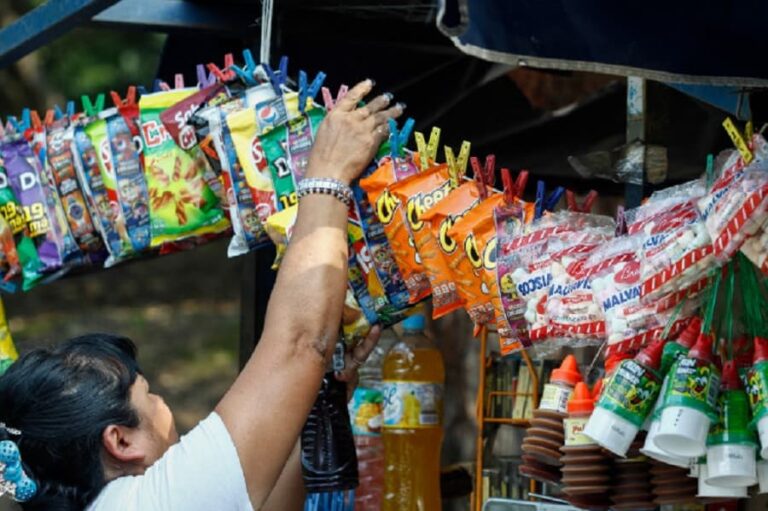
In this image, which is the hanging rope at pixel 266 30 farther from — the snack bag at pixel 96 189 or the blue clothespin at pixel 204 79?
the snack bag at pixel 96 189

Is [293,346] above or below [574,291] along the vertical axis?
below

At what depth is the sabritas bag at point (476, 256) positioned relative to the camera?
2473mm

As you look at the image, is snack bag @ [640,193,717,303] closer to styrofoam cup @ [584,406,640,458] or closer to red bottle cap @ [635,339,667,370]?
red bottle cap @ [635,339,667,370]

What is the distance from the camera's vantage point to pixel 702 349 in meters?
2.01

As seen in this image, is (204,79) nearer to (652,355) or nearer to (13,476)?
(13,476)

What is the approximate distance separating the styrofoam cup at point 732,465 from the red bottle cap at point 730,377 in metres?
0.10

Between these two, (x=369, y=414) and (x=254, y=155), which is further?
(x=369, y=414)

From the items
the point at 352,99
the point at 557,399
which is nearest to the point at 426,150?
the point at 352,99

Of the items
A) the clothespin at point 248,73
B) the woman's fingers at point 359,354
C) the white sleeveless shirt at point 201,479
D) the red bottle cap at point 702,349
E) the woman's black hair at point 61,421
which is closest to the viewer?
the red bottle cap at point 702,349

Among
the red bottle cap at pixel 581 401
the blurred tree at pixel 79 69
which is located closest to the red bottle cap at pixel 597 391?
the red bottle cap at pixel 581 401

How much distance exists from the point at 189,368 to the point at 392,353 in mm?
4850

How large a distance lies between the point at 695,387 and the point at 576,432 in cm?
27

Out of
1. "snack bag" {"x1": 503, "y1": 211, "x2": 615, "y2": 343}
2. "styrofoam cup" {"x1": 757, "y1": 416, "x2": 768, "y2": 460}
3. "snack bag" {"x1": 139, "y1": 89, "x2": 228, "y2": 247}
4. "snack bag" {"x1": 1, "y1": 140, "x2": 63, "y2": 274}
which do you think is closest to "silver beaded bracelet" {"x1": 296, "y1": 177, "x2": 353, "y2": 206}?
"snack bag" {"x1": 503, "y1": 211, "x2": 615, "y2": 343}

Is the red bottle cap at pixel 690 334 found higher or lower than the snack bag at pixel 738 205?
lower
